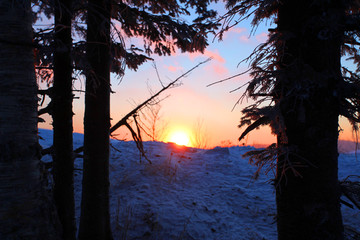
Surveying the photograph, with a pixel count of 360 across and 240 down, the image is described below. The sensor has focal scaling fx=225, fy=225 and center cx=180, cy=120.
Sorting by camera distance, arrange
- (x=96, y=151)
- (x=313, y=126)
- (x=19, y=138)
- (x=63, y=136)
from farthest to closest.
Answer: (x=96, y=151) → (x=63, y=136) → (x=313, y=126) → (x=19, y=138)

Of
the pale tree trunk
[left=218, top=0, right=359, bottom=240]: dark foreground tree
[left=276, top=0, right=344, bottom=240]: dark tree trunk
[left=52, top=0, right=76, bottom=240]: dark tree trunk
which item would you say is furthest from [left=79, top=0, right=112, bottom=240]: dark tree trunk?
[left=276, top=0, right=344, bottom=240]: dark tree trunk

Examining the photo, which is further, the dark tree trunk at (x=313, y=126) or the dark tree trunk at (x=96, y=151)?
the dark tree trunk at (x=96, y=151)

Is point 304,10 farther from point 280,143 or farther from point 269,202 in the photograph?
point 269,202

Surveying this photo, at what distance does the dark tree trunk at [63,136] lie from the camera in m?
2.96

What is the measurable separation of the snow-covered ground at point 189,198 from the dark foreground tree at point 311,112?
3.86 ft

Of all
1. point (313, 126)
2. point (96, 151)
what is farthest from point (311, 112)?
point (96, 151)

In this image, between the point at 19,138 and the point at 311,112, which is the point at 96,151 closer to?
the point at 19,138

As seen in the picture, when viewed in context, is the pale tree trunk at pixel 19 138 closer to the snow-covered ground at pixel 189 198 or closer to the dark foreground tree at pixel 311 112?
the dark foreground tree at pixel 311 112

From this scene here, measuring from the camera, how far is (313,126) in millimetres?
2525

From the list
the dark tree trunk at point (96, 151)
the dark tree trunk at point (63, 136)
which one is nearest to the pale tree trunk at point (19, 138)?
the dark tree trunk at point (63, 136)

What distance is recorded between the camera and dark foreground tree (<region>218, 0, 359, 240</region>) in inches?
96.7

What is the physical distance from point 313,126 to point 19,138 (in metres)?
3.04

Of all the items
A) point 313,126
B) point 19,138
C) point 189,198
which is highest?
point 313,126

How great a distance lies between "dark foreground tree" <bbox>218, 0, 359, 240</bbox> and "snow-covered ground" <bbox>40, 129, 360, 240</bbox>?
118 cm
